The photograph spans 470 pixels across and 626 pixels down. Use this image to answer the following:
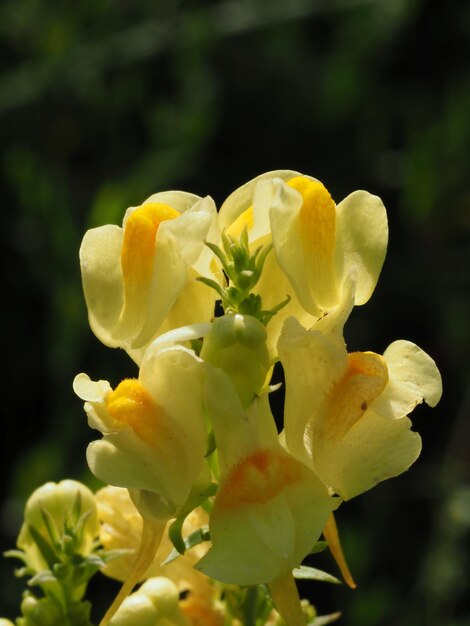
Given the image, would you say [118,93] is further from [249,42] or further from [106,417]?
[106,417]

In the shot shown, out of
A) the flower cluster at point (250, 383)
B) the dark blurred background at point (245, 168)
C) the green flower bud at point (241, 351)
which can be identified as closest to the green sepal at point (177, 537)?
the flower cluster at point (250, 383)

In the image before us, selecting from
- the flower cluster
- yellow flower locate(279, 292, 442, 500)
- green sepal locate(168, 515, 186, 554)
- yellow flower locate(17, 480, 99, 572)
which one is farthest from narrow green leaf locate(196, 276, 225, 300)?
yellow flower locate(17, 480, 99, 572)

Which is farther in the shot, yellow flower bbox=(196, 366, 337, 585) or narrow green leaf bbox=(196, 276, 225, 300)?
narrow green leaf bbox=(196, 276, 225, 300)

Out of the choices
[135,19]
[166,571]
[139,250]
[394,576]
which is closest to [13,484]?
[394,576]

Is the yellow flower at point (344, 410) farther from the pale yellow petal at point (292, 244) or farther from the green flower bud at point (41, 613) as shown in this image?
the green flower bud at point (41, 613)

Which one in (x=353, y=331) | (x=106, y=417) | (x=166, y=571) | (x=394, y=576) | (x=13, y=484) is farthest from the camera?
(x=353, y=331)

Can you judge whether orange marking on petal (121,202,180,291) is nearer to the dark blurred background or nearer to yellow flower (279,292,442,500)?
yellow flower (279,292,442,500)

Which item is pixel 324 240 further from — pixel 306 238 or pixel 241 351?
pixel 241 351
